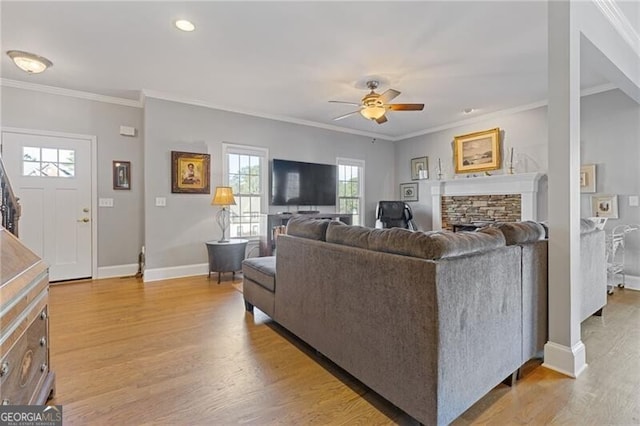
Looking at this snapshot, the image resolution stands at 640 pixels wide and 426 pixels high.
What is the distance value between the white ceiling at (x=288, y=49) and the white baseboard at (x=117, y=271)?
2493 mm

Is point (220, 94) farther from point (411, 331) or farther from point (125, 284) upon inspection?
point (411, 331)

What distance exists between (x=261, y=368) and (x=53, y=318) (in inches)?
89.2

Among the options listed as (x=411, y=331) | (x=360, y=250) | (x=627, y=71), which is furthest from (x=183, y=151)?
(x=627, y=71)

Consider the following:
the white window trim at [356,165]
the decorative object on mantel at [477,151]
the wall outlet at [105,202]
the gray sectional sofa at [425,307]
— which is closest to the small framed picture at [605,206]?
the decorative object on mantel at [477,151]

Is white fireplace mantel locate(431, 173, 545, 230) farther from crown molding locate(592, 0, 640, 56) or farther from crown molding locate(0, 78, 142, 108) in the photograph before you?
crown molding locate(0, 78, 142, 108)

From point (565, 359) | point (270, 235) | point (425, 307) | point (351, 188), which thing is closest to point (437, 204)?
point (351, 188)

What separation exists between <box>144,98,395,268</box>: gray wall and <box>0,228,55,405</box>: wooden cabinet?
286 cm

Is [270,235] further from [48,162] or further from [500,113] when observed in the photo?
[500,113]

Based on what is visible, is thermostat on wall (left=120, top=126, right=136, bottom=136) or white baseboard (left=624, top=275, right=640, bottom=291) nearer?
white baseboard (left=624, top=275, right=640, bottom=291)

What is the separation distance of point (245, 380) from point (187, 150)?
12.1 feet

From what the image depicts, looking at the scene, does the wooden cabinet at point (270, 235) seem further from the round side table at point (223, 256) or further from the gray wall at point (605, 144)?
the gray wall at point (605, 144)

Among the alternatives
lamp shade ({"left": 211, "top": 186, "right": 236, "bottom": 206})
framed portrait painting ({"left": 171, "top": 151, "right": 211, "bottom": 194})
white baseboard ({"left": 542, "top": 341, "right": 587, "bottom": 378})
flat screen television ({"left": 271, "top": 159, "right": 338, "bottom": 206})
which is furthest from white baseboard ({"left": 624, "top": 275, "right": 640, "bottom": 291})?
framed portrait painting ({"left": 171, "top": 151, "right": 211, "bottom": 194})

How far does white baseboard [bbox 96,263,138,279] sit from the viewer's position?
4.50 metres

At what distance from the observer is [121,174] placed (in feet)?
15.2
